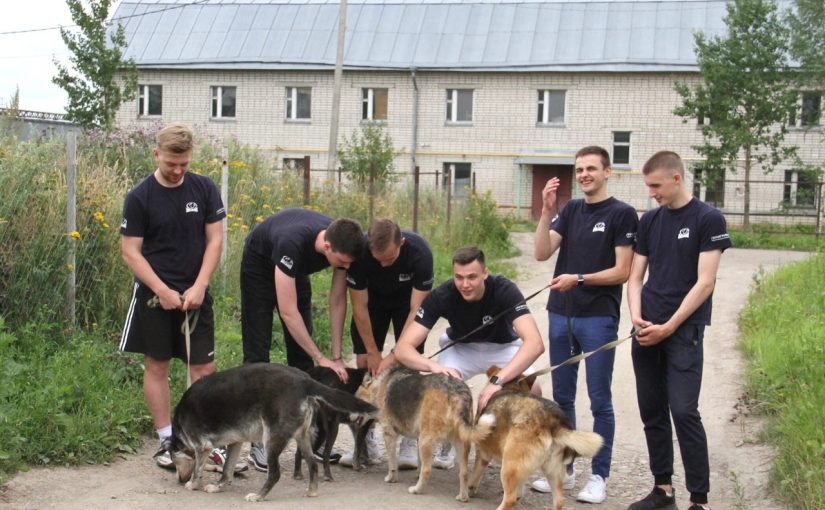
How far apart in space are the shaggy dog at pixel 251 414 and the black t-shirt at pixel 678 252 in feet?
6.16

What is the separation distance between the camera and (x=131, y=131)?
46.9 ft

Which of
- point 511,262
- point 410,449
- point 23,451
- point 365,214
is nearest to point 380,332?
point 410,449

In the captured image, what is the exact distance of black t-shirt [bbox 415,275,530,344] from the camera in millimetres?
6598

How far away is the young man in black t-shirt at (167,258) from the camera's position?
6254 millimetres

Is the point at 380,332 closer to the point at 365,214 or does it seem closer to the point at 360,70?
the point at 365,214

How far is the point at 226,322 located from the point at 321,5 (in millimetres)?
34121

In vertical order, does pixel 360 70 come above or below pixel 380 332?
above

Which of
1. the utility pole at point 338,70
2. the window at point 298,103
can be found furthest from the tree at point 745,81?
the window at point 298,103

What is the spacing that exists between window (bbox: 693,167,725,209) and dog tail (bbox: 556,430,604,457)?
2785 centimetres

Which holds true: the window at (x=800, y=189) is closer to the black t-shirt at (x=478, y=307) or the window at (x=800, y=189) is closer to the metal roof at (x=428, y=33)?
the metal roof at (x=428, y=33)

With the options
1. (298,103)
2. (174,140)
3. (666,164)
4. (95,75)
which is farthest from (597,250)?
(298,103)

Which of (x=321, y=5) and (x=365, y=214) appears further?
(x=321, y=5)

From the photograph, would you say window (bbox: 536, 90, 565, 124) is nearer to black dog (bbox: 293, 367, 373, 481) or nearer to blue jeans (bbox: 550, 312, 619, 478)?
black dog (bbox: 293, 367, 373, 481)

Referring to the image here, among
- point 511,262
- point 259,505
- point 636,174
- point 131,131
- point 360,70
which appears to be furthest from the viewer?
point 360,70
